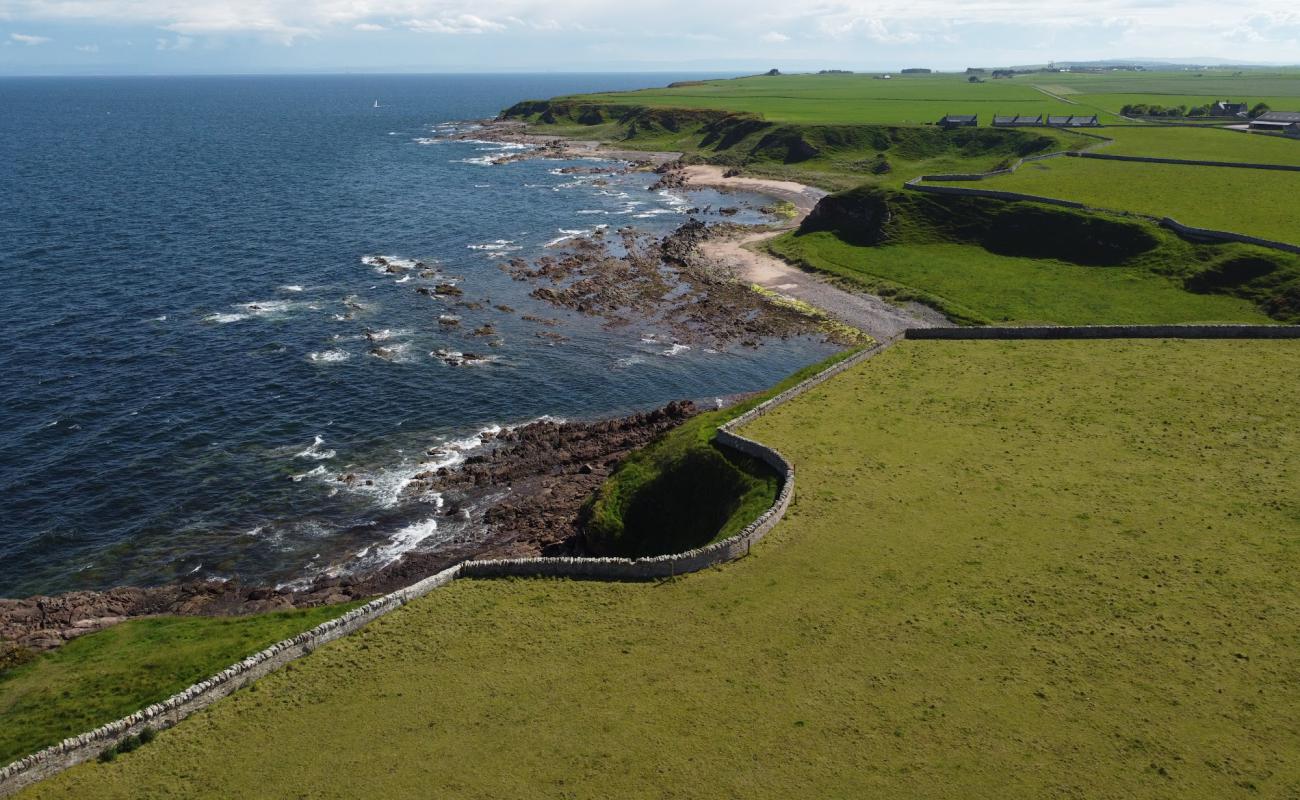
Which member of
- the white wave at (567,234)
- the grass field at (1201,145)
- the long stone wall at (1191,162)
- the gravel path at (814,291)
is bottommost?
the gravel path at (814,291)

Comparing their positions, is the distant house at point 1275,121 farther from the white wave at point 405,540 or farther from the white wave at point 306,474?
the white wave at point 306,474

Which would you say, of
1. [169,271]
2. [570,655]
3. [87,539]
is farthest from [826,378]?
[169,271]

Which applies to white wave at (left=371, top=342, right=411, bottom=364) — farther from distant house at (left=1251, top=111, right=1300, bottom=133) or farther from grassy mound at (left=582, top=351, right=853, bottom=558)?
distant house at (left=1251, top=111, right=1300, bottom=133)

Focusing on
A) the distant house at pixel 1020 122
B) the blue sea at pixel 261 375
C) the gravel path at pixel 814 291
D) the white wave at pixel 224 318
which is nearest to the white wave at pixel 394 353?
the blue sea at pixel 261 375

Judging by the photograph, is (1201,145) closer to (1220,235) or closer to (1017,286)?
(1220,235)

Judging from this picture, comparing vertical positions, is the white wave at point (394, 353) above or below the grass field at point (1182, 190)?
below
